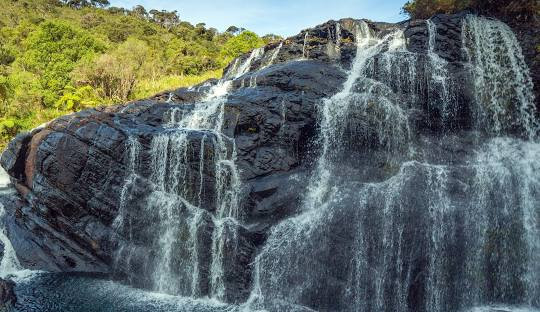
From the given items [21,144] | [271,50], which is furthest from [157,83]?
[21,144]

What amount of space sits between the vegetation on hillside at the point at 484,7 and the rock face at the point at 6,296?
1955 centimetres

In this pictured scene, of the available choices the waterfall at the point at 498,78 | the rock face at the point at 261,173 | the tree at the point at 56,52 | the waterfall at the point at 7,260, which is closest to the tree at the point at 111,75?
the tree at the point at 56,52

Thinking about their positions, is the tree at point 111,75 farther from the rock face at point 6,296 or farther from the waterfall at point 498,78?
the waterfall at point 498,78

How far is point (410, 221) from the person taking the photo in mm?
11617

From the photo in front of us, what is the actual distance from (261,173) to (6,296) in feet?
27.1

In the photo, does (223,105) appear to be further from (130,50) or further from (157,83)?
(130,50)

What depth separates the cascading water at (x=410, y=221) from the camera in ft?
36.9

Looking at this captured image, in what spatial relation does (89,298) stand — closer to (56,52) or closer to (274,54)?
(274,54)

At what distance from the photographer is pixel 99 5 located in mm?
93125

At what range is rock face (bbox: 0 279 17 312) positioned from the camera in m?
10.9

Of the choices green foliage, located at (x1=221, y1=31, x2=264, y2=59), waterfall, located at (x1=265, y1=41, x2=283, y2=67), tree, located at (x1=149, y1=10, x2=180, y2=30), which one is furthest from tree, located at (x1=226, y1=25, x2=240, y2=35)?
waterfall, located at (x1=265, y1=41, x2=283, y2=67)

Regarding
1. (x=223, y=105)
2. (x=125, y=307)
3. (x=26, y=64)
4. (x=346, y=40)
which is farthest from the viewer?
(x=26, y=64)

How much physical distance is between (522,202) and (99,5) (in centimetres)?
10073

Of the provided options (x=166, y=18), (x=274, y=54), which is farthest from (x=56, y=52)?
(x=166, y=18)
